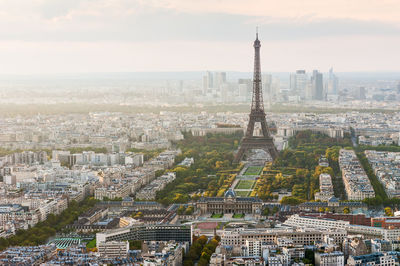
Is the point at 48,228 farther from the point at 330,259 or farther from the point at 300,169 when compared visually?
the point at 300,169

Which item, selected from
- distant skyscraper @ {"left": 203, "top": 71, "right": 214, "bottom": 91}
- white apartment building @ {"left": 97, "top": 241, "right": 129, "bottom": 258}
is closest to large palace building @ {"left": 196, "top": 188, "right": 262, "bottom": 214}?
white apartment building @ {"left": 97, "top": 241, "right": 129, "bottom": 258}

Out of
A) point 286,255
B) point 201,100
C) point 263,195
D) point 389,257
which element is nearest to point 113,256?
point 286,255

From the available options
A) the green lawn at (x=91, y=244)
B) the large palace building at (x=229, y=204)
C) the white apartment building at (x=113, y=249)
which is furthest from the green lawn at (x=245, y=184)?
the white apartment building at (x=113, y=249)

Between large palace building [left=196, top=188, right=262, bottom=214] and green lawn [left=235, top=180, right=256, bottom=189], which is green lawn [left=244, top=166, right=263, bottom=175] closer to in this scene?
green lawn [left=235, top=180, right=256, bottom=189]

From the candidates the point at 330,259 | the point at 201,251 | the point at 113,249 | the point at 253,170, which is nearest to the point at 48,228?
the point at 113,249

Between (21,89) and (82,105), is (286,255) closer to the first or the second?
(82,105)

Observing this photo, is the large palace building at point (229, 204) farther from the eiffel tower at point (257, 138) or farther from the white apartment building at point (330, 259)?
the eiffel tower at point (257, 138)

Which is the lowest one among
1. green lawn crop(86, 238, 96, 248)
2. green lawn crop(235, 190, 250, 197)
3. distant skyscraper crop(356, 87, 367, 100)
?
green lawn crop(86, 238, 96, 248)
